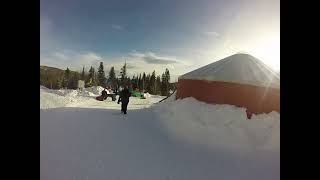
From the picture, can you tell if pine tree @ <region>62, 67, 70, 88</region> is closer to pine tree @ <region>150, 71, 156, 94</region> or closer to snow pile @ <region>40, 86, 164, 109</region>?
snow pile @ <region>40, 86, 164, 109</region>

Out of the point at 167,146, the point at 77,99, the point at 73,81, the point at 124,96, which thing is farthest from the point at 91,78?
the point at 167,146

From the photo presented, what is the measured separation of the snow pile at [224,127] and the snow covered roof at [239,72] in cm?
81

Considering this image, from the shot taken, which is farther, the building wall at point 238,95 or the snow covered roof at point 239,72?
the snow covered roof at point 239,72

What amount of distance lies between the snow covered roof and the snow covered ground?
830 millimetres

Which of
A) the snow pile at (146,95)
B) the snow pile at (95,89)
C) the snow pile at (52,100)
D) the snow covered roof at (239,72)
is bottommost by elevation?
the snow pile at (52,100)

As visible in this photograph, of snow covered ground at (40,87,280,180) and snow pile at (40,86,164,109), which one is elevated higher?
snow pile at (40,86,164,109)

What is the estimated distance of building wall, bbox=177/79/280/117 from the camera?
6.55 m

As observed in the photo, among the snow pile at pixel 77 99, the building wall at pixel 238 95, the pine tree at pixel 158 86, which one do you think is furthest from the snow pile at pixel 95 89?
the building wall at pixel 238 95

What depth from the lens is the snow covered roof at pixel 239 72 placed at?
7.25 m

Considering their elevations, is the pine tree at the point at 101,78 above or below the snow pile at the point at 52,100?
above

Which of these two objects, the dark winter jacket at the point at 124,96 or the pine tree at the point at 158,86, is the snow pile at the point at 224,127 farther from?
the pine tree at the point at 158,86

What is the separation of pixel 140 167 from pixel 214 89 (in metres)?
3.87

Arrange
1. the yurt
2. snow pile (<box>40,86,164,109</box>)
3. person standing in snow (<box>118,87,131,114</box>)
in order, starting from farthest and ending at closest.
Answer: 1. snow pile (<box>40,86,164,109</box>)
2. person standing in snow (<box>118,87,131,114</box>)
3. the yurt

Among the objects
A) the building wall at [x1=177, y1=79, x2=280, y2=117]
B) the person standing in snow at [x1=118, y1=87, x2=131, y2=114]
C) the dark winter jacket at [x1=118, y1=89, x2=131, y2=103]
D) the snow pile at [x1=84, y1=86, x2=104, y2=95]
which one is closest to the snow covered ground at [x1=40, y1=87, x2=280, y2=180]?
the building wall at [x1=177, y1=79, x2=280, y2=117]
